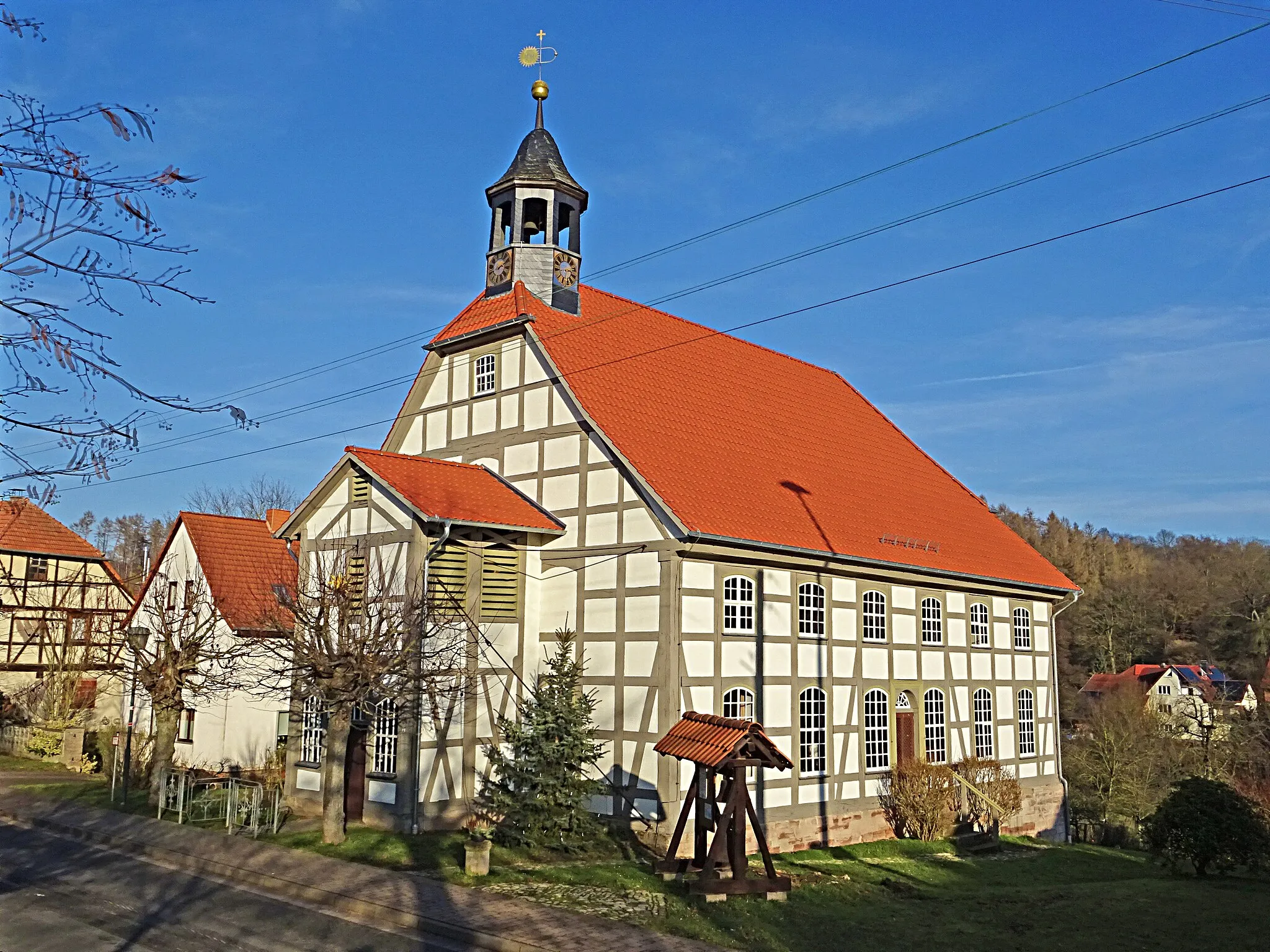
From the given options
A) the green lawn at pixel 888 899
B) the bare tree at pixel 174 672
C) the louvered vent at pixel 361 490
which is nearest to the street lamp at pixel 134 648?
the bare tree at pixel 174 672

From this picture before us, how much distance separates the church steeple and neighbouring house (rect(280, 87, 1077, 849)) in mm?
64

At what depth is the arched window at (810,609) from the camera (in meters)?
21.4

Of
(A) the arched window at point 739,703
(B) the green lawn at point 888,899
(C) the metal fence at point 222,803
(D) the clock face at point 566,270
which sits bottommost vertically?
(B) the green lawn at point 888,899

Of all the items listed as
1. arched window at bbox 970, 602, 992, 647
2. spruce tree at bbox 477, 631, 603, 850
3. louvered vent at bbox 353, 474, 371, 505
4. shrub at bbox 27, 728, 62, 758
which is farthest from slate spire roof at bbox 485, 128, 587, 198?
shrub at bbox 27, 728, 62, 758

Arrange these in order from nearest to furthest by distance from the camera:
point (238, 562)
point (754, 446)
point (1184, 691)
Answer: point (754, 446), point (238, 562), point (1184, 691)

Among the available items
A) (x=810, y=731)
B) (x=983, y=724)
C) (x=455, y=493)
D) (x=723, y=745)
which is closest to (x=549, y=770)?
(x=723, y=745)

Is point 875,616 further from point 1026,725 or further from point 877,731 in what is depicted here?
point 1026,725

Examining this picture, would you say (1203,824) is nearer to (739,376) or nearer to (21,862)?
(739,376)

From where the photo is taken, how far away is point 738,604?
20.3 metres

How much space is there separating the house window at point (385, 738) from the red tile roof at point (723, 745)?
5.98m

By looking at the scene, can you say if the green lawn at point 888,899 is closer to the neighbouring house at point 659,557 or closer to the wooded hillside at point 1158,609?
the neighbouring house at point 659,557

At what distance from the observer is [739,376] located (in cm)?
2717

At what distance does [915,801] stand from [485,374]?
43.8ft

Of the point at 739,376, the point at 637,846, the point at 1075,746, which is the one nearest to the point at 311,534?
the point at 637,846
